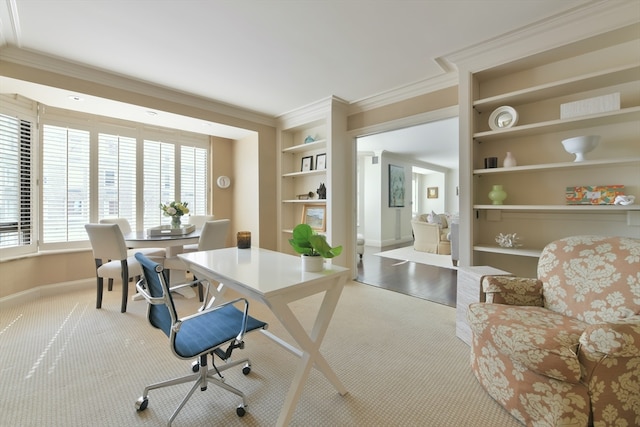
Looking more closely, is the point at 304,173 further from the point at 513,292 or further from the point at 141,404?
the point at 141,404

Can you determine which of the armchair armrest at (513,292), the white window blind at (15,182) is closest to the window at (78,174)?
the white window blind at (15,182)

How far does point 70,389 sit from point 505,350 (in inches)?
102

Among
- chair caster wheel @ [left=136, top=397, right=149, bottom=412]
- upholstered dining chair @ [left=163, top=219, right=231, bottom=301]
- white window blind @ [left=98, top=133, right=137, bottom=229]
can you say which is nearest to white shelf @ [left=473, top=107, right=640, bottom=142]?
upholstered dining chair @ [left=163, top=219, right=231, bottom=301]

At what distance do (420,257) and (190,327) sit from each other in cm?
525

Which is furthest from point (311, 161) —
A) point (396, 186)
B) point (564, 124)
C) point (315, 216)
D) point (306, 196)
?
point (396, 186)

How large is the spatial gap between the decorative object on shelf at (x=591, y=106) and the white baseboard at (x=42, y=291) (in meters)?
5.64

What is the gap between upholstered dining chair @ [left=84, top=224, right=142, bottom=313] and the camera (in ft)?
9.07

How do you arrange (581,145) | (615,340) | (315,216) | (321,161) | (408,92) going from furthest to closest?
(315,216), (321,161), (408,92), (581,145), (615,340)

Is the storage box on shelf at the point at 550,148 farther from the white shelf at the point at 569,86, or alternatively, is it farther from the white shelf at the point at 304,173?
the white shelf at the point at 304,173

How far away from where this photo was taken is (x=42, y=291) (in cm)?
326

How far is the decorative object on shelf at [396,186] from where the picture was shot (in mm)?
7656

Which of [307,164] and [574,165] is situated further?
[307,164]

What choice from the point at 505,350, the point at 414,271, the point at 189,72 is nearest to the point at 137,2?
the point at 189,72

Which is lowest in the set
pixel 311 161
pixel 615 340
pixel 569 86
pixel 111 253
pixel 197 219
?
pixel 615 340
